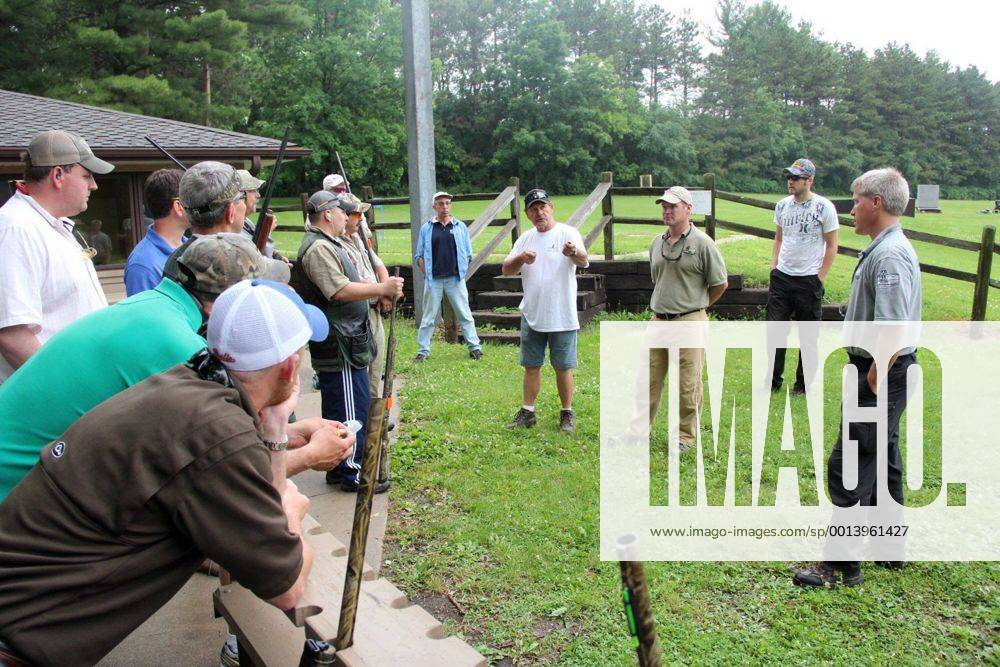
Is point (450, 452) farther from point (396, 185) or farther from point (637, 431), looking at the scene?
point (396, 185)

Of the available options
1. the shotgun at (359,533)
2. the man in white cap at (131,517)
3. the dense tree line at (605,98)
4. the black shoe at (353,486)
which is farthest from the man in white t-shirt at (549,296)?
the dense tree line at (605,98)

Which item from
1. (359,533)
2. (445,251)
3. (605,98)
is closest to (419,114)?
(445,251)

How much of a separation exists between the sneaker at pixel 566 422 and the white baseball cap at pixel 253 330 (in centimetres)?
422

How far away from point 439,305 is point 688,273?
13.1 ft

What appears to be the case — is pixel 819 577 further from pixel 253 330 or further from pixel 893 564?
pixel 253 330

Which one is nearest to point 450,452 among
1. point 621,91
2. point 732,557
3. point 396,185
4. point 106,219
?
point 732,557

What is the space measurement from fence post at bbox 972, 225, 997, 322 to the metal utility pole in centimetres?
623

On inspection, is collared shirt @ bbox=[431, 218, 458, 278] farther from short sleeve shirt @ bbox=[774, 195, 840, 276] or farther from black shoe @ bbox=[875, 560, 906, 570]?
black shoe @ bbox=[875, 560, 906, 570]

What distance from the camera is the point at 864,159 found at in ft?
174

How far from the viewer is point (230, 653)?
119 inches

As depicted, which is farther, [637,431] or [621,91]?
[621,91]

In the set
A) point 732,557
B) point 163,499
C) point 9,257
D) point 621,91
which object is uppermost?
point 621,91

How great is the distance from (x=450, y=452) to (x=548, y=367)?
8.11 ft

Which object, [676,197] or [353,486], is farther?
[676,197]
